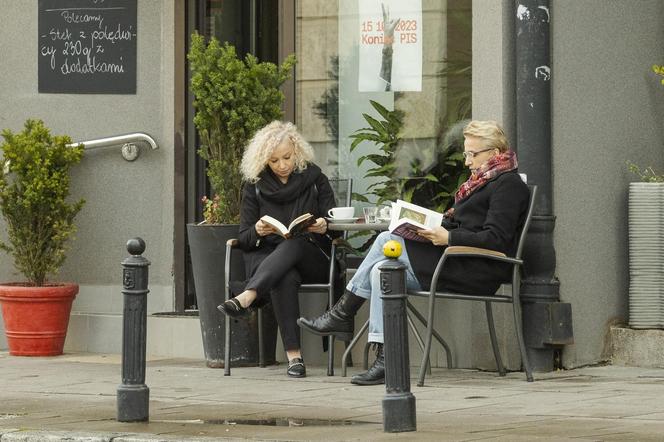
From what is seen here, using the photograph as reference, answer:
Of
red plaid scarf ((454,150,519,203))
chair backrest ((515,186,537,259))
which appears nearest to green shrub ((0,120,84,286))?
red plaid scarf ((454,150,519,203))

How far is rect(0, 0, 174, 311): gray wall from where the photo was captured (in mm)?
11031

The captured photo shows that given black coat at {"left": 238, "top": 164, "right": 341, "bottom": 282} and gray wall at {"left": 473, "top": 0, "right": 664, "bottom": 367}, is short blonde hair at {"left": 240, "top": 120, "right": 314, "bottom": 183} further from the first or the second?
gray wall at {"left": 473, "top": 0, "right": 664, "bottom": 367}

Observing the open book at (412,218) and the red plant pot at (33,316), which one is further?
the red plant pot at (33,316)

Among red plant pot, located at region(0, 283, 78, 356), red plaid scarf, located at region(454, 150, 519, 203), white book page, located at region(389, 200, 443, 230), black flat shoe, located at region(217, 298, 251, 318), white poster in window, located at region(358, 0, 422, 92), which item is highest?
white poster in window, located at region(358, 0, 422, 92)

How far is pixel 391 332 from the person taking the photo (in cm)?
639

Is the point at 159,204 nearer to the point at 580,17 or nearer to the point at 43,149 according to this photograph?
the point at 43,149

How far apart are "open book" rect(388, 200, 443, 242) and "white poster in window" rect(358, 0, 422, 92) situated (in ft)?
5.77

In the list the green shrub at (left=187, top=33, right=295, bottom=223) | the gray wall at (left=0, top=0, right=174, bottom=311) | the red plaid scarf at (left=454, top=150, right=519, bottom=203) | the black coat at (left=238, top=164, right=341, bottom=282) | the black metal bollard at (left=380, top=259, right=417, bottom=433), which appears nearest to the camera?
the black metal bollard at (left=380, top=259, right=417, bottom=433)

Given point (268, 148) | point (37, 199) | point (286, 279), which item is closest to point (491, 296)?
point (286, 279)

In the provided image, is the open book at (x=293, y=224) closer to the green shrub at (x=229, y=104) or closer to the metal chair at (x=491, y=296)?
the green shrub at (x=229, y=104)

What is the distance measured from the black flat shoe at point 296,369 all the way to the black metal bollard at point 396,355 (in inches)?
101

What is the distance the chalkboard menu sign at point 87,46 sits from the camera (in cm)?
1105

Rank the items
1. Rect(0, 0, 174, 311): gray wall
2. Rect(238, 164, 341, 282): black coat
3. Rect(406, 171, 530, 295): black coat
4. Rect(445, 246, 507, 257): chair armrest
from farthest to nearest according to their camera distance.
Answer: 1. Rect(0, 0, 174, 311): gray wall
2. Rect(238, 164, 341, 282): black coat
3. Rect(406, 171, 530, 295): black coat
4. Rect(445, 246, 507, 257): chair armrest

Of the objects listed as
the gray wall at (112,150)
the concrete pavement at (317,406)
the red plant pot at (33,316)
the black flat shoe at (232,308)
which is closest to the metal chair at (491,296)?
the concrete pavement at (317,406)
